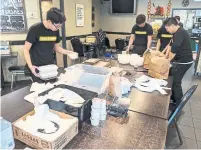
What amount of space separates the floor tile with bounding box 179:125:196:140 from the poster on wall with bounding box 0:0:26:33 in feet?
12.4

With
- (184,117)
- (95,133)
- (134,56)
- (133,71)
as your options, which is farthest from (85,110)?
(184,117)

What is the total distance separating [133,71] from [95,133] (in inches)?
60.5

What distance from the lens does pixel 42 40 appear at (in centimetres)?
207

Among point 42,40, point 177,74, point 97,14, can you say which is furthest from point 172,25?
point 97,14

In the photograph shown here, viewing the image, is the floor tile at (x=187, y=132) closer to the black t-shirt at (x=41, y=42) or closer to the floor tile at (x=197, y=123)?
the floor tile at (x=197, y=123)

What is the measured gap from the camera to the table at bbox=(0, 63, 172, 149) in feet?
3.29

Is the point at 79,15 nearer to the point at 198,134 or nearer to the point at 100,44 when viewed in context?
the point at 100,44

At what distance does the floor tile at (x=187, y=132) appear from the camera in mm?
2283

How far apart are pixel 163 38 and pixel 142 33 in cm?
43

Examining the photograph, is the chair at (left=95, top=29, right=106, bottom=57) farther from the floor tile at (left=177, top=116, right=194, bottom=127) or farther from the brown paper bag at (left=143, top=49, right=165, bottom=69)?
the floor tile at (left=177, top=116, right=194, bottom=127)

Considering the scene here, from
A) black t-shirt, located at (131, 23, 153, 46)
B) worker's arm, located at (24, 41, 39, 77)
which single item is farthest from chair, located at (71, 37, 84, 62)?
worker's arm, located at (24, 41, 39, 77)

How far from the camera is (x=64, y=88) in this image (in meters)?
1.41

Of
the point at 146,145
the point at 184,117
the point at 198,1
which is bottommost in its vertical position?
the point at 184,117

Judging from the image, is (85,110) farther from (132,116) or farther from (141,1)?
(141,1)
